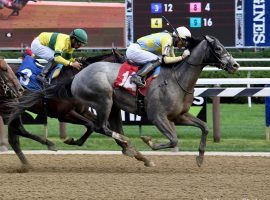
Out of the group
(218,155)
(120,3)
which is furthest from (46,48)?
(120,3)

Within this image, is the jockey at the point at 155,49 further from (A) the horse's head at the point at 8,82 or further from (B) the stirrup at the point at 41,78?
(A) the horse's head at the point at 8,82

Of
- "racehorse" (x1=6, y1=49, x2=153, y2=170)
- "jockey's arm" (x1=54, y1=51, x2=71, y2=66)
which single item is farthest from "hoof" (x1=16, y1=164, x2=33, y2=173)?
"jockey's arm" (x1=54, y1=51, x2=71, y2=66)

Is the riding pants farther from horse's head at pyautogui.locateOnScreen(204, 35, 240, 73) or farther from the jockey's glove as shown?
horse's head at pyautogui.locateOnScreen(204, 35, 240, 73)

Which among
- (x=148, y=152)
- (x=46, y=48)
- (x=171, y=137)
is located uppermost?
(x=46, y=48)

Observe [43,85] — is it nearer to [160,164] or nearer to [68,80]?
[68,80]

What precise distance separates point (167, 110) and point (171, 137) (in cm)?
33

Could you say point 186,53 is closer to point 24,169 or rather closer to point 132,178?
point 132,178

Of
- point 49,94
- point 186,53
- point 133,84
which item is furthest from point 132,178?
point 49,94

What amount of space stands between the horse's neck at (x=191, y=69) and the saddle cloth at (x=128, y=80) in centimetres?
29

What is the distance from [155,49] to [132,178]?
1.81 m

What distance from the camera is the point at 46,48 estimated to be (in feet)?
34.6

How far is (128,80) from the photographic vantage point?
9703 millimetres

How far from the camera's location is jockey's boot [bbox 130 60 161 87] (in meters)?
9.59

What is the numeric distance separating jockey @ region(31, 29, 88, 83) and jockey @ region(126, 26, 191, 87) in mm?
734
